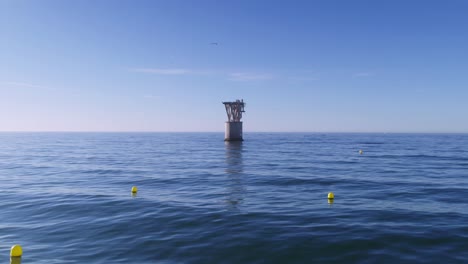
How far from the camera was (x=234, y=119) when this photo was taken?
8062 centimetres

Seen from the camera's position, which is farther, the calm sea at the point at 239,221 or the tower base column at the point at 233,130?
the tower base column at the point at 233,130

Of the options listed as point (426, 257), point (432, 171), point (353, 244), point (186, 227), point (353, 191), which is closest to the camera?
point (426, 257)

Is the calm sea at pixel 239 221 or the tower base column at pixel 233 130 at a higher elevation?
the tower base column at pixel 233 130

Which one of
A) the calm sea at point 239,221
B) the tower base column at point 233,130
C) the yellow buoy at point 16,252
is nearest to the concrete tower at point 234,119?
the tower base column at point 233,130

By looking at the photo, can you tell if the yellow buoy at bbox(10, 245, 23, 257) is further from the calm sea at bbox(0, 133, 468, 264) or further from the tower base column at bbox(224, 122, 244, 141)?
the tower base column at bbox(224, 122, 244, 141)

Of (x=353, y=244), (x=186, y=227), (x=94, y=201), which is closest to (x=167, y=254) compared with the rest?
(x=186, y=227)

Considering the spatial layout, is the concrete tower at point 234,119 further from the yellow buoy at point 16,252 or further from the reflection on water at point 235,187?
the yellow buoy at point 16,252

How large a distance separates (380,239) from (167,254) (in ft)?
23.8

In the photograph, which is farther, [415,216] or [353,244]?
[415,216]

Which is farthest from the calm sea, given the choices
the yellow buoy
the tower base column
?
the tower base column

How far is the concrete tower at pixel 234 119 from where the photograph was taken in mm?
79688

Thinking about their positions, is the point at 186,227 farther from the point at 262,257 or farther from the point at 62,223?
the point at 62,223

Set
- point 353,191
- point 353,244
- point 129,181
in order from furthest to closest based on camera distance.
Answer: point 129,181 < point 353,191 < point 353,244

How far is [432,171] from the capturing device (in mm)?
29688
